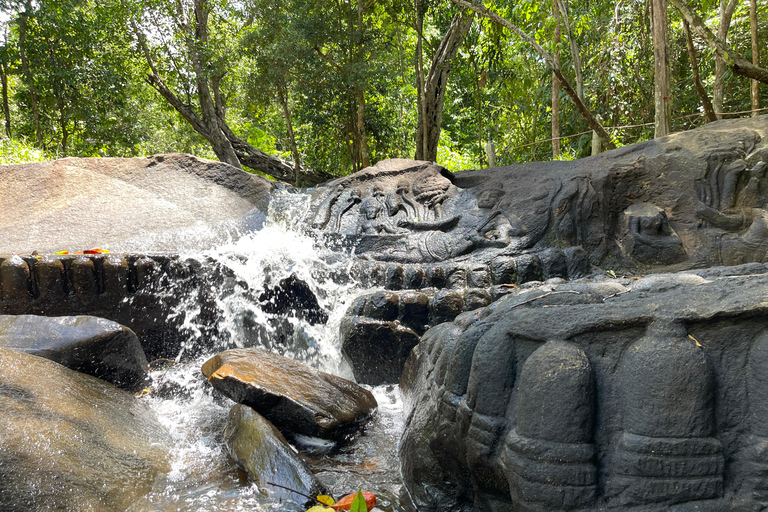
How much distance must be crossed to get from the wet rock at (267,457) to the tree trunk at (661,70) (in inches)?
209

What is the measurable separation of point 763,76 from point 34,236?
748 cm

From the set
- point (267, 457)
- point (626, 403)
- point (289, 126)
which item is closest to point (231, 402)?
point (267, 457)

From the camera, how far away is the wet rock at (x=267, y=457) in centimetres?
202

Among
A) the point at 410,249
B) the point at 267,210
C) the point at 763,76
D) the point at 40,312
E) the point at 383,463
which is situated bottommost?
the point at 383,463

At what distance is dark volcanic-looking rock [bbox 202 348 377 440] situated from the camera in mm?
2549

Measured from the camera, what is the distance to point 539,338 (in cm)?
162

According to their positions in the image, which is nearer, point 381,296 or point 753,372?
point 753,372

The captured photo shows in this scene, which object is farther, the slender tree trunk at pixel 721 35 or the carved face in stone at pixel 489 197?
the slender tree trunk at pixel 721 35

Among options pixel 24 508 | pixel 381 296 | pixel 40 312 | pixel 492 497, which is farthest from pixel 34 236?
pixel 492 497

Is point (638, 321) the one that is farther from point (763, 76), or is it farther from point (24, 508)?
point (763, 76)

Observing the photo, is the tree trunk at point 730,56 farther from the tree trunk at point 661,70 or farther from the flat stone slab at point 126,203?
the flat stone slab at point 126,203

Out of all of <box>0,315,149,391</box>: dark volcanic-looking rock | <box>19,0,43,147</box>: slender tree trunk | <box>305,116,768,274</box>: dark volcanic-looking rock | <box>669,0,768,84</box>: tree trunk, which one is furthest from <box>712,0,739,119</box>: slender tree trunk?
<box>19,0,43,147</box>: slender tree trunk

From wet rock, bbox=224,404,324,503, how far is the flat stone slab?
2931 mm

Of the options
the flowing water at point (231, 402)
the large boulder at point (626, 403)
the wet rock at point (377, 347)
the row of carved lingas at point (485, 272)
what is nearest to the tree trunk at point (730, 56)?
the row of carved lingas at point (485, 272)
